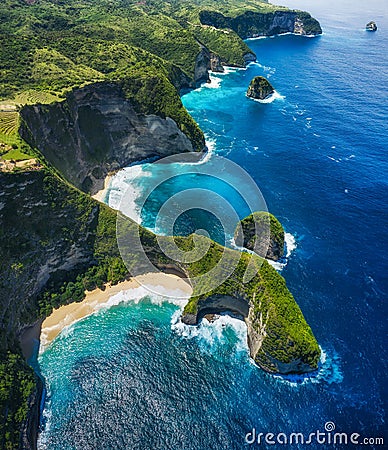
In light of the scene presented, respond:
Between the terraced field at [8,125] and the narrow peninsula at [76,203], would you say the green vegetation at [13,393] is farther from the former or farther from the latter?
the terraced field at [8,125]

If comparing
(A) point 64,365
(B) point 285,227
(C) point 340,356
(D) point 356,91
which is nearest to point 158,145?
(B) point 285,227

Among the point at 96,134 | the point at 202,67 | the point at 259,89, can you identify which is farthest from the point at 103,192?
the point at 202,67

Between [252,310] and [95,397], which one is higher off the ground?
[252,310]

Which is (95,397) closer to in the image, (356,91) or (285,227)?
(285,227)

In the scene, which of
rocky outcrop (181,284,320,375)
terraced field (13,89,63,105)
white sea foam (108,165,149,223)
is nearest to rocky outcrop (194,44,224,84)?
white sea foam (108,165,149,223)

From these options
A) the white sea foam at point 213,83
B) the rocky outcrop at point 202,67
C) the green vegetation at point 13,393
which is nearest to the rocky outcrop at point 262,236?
the green vegetation at point 13,393
